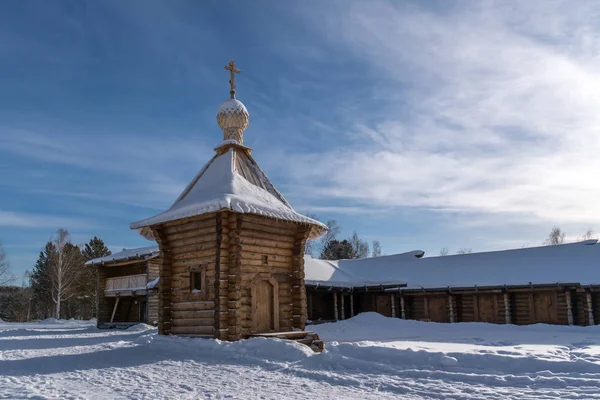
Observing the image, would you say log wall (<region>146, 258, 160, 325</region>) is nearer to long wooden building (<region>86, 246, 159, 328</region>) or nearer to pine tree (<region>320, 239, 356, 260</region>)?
long wooden building (<region>86, 246, 159, 328</region>)

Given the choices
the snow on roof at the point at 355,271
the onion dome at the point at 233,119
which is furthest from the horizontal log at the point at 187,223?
the snow on roof at the point at 355,271

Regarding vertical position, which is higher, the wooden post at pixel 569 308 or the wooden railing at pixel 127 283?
the wooden railing at pixel 127 283

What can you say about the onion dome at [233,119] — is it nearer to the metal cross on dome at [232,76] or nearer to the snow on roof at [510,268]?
the metal cross on dome at [232,76]

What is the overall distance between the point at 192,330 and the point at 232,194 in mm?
4095

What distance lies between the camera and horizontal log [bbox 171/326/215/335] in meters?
14.0

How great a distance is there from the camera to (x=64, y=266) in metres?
46.6

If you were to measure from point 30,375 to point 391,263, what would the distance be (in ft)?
84.9

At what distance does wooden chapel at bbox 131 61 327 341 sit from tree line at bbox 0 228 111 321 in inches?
1370

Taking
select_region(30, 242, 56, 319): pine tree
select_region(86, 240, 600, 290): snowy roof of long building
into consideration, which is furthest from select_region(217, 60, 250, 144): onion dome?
select_region(30, 242, 56, 319): pine tree

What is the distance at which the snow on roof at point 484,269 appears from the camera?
24.8m

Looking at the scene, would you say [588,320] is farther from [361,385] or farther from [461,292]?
[361,385]

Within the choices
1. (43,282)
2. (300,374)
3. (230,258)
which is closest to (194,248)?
(230,258)

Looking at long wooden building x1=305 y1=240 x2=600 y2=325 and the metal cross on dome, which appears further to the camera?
long wooden building x1=305 y1=240 x2=600 y2=325

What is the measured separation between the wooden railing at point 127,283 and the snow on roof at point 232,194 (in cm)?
1273
